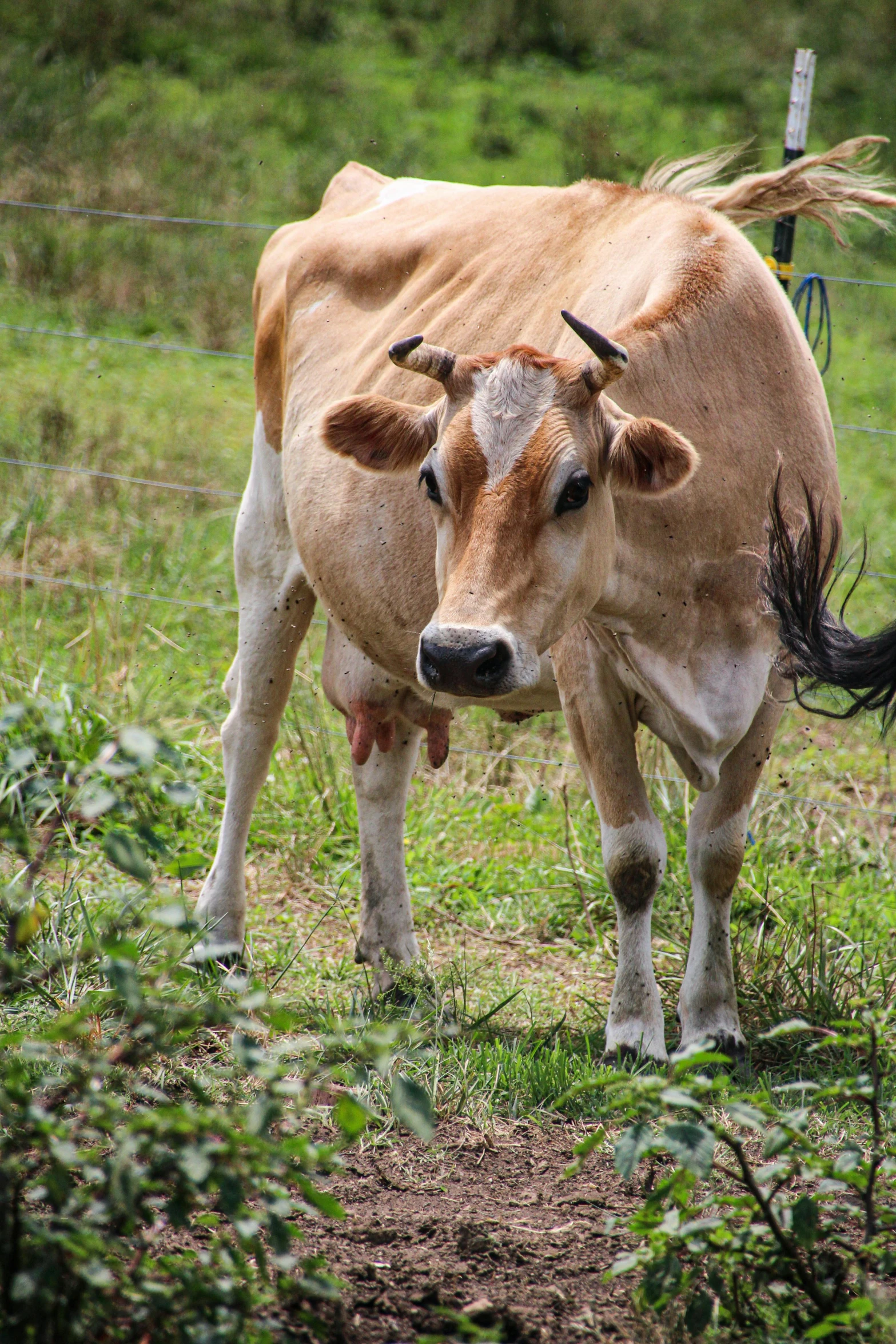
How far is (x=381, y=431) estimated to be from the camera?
3.35 meters

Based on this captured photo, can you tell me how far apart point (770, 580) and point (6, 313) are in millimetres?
7543

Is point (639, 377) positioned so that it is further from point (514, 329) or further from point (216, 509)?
point (216, 509)

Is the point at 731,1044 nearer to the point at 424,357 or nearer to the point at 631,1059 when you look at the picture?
the point at 631,1059

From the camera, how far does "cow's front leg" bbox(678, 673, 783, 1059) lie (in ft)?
11.4

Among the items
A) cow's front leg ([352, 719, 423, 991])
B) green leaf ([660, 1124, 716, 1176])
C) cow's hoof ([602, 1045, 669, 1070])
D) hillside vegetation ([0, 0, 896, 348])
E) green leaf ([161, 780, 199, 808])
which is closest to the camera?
green leaf ([161, 780, 199, 808])

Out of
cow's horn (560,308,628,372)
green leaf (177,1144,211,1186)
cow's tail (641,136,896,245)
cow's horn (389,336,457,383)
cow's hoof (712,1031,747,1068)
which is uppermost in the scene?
cow's tail (641,136,896,245)

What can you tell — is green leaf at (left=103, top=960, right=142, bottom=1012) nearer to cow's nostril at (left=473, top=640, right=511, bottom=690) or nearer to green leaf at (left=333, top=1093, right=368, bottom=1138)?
green leaf at (left=333, top=1093, right=368, bottom=1138)

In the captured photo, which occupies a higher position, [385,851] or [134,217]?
[134,217]

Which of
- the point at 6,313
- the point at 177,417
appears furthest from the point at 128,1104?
the point at 6,313

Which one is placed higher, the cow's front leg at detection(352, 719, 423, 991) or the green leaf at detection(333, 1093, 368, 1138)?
the green leaf at detection(333, 1093, 368, 1138)

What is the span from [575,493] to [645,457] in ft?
0.63

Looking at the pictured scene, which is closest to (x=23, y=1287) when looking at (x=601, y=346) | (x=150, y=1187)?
(x=150, y=1187)

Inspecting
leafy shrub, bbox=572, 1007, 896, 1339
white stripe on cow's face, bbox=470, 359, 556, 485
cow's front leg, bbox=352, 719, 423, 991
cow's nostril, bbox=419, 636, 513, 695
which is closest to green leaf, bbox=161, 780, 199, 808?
leafy shrub, bbox=572, 1007, 896, 1339

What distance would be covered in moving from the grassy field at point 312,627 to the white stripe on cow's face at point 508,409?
115 centimetres
